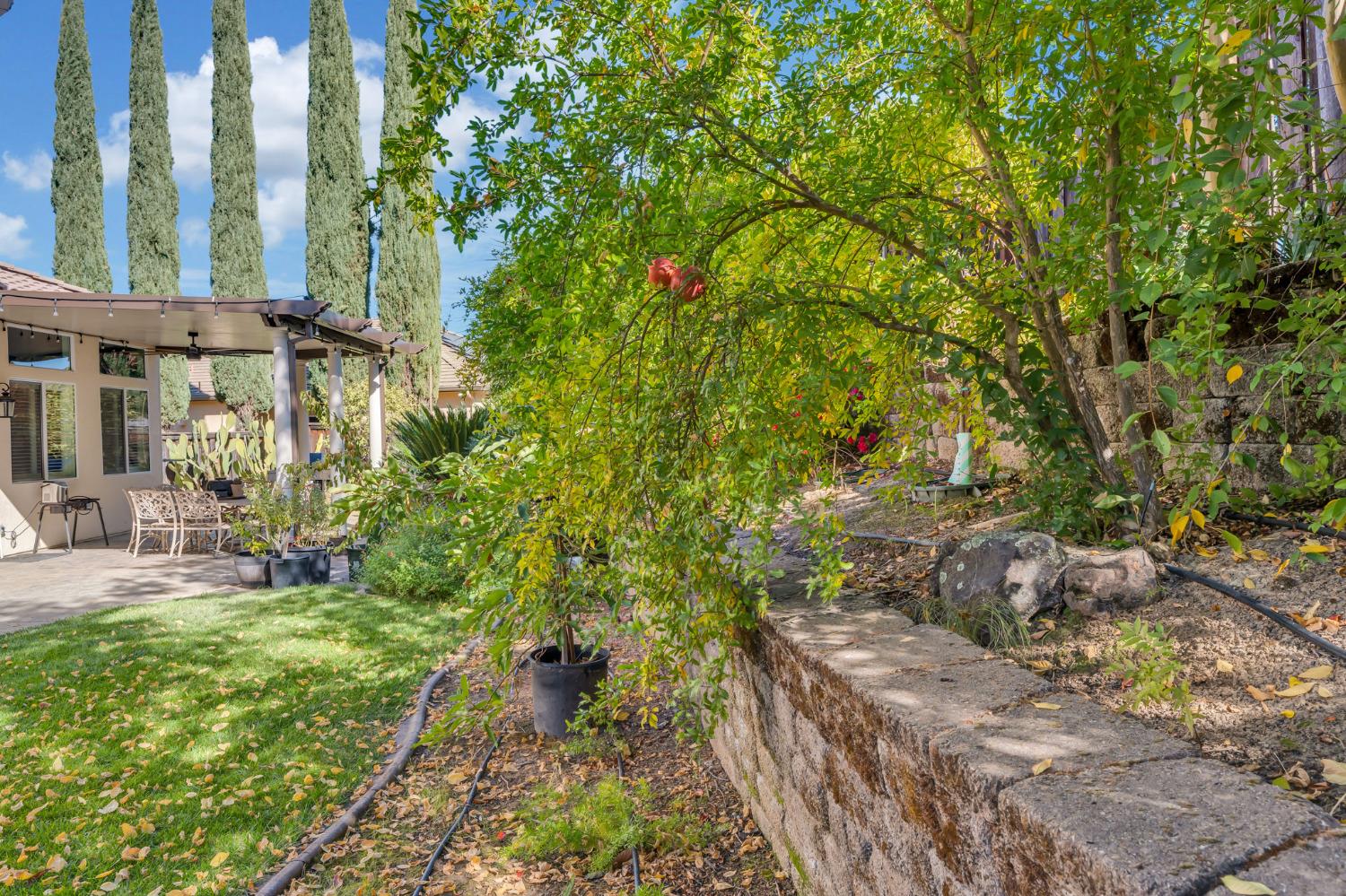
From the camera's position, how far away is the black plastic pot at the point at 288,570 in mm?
7410

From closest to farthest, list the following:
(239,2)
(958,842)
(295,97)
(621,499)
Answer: (958,842) < (621,499) < (239,2) < (295,97)

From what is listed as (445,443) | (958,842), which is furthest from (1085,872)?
(445,443)

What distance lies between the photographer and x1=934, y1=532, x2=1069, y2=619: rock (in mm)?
2486

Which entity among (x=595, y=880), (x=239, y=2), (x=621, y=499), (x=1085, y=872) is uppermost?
(x=239, y=2)

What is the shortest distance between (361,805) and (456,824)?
45 cm

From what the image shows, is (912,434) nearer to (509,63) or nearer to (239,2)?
(509,63)

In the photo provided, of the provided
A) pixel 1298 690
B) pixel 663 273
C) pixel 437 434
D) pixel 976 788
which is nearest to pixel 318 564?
pixel 437 434

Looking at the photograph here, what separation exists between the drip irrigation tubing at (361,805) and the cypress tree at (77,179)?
62.5ft

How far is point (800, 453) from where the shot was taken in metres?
2.26

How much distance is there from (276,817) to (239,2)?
22.3 meters

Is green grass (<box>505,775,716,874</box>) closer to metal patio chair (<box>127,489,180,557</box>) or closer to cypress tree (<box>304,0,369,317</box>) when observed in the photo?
metal patio chair (<box>127,489,180,557</box>)

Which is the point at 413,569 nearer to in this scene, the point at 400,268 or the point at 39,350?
the point at 39,350

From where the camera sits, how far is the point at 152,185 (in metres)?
18.9

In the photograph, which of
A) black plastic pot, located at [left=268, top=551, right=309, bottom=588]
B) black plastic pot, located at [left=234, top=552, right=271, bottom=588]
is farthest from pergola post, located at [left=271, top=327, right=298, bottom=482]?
black plastic pot, located at [left=268, top=551, right=309, bottom=588]
